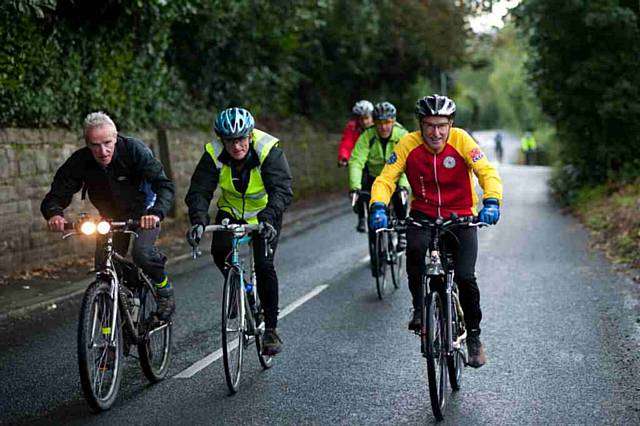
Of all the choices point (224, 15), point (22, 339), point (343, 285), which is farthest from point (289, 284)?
point (224, 15)

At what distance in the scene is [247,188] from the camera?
6953 mm

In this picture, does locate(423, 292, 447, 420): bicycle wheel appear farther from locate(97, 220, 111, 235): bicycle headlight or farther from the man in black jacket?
locate(97, 220, 111, 235): bicycle headlight

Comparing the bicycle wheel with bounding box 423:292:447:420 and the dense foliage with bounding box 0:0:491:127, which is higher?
the dense foliage with bounding box 0:0:491:127

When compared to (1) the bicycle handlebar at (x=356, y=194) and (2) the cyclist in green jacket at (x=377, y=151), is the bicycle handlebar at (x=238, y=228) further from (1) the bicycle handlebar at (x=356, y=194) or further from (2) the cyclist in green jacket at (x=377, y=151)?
(1) the bicycle handlebar at (x=356, y=194)

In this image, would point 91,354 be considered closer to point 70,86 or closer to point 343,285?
point 343,285

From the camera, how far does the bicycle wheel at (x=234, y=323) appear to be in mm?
6621

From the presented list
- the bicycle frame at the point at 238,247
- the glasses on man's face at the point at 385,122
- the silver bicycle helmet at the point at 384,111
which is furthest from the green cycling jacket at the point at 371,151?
the bicycle frame at the point at 238,247

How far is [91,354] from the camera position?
608 cm

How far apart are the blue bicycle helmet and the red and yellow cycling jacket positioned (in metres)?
0.96

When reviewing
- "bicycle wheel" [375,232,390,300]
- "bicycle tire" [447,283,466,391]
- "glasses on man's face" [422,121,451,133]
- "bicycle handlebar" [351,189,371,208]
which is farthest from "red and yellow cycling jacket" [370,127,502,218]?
"bicycle handlebar" [351,189,371,208]

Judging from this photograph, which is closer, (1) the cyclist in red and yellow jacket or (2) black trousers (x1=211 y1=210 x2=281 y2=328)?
(1) the cyclist in red and yellow jacket

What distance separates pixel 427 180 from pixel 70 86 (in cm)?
895

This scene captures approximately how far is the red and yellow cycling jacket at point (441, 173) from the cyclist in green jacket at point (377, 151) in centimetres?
428

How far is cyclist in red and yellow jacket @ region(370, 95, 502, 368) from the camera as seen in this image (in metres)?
6.33
